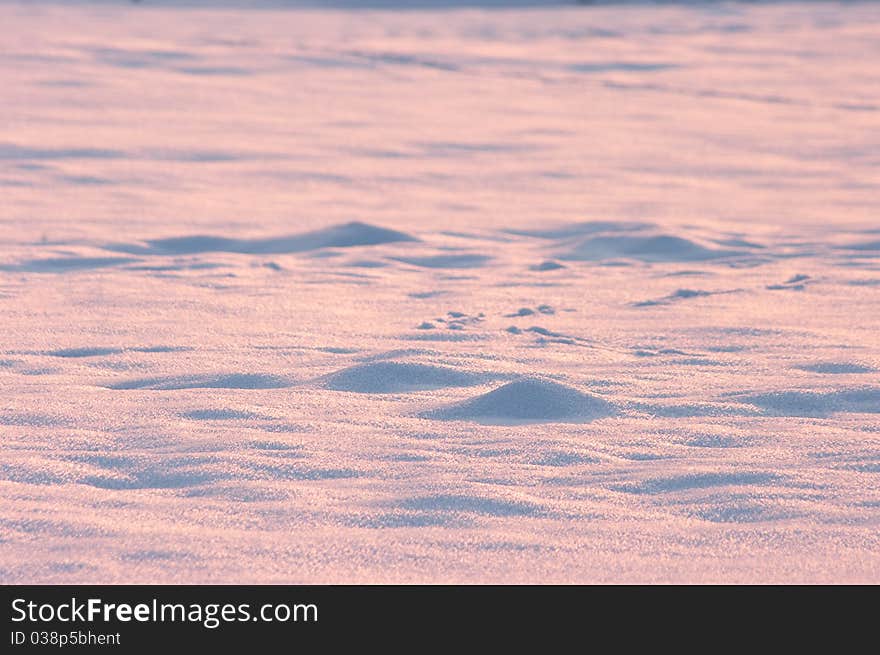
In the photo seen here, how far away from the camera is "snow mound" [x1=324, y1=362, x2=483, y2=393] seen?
266 centimetres

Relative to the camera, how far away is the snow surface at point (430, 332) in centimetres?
188

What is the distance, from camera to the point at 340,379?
2.69m

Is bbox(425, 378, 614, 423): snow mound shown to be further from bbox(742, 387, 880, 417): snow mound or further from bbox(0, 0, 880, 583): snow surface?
bbox(742, 387, 880, 417): snow mound

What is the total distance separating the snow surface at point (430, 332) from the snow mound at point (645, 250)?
0.02 metres

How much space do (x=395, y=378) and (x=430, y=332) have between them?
476 millimetres

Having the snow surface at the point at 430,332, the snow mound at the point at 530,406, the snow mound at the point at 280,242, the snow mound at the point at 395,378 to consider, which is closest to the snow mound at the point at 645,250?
the snow surface at the point at 430,332

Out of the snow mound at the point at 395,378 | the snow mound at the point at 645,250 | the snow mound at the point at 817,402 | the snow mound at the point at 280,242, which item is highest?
the snow mound at the point at 280,242

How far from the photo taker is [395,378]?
8.84 ft

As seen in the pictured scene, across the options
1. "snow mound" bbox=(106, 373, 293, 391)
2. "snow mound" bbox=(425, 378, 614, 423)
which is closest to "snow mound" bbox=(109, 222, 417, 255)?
"snow mound" bbox=(106, 373, 293, 391)

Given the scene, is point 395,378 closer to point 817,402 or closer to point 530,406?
point 530,406
